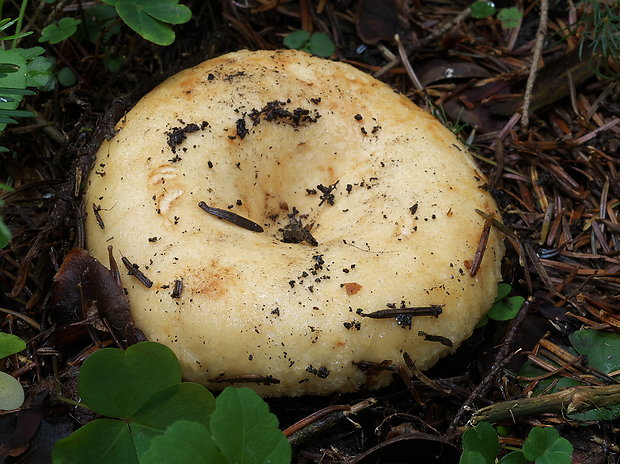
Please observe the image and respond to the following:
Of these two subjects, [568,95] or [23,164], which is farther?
[568,95]

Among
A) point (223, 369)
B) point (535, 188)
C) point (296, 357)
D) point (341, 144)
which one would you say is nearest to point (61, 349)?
point (223, 369)

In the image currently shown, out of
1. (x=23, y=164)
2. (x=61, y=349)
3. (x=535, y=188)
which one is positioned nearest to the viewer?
(x=61, y=349)

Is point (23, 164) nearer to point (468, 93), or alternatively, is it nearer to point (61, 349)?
point (61, 349)

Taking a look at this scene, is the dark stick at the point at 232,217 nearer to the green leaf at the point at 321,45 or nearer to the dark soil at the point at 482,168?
the dark soil at the point at 482,168

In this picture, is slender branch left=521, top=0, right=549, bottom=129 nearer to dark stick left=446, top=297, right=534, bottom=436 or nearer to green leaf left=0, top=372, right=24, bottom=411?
dark stick left=446, top=297, right=534, bottom=436

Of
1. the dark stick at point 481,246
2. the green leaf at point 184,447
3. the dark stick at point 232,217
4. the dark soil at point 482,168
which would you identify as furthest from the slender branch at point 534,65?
the green leaf at point 184,447

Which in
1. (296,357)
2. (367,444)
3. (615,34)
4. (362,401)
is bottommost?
(367,444)
